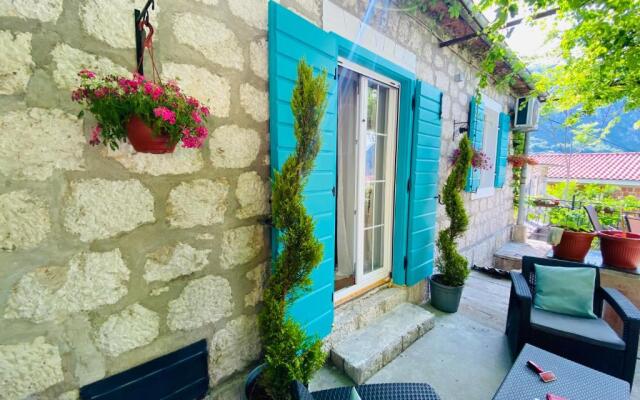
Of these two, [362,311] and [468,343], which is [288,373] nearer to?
[362,311]

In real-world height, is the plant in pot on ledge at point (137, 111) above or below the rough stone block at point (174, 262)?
above

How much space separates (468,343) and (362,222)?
1434 millimetres

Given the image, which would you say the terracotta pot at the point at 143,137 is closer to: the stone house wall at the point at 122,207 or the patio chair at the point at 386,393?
the stone house wall at the point at 122,207

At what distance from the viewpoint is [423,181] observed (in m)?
2.93

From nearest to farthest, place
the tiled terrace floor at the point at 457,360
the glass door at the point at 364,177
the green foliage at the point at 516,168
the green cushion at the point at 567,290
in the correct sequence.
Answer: the tiled terrace floor at the point at 457,360, the green cushion at the point at 567,290, the glass door at the point at 364,177, the green foliage at the point at 516,168

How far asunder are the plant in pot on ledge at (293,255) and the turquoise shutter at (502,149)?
4582 millimetres

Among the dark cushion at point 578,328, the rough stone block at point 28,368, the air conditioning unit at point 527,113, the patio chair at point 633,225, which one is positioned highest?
the air conditioning unit at point 527,113

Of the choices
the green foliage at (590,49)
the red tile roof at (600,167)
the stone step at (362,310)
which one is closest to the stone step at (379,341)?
the stone step at (362,310)

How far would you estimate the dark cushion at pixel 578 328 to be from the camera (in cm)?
193

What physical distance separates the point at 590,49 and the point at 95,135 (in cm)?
481

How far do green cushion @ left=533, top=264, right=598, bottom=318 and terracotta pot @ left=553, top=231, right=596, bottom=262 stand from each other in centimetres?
87

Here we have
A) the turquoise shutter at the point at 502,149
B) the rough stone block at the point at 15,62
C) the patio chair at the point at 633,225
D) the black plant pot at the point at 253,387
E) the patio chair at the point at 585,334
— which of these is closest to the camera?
the rough stone block at the point at 15,62

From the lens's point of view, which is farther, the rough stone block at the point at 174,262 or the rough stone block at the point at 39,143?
the rough stone block at the point at 174,262

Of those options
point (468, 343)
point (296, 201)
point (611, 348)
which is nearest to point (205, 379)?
point (296, 201)
